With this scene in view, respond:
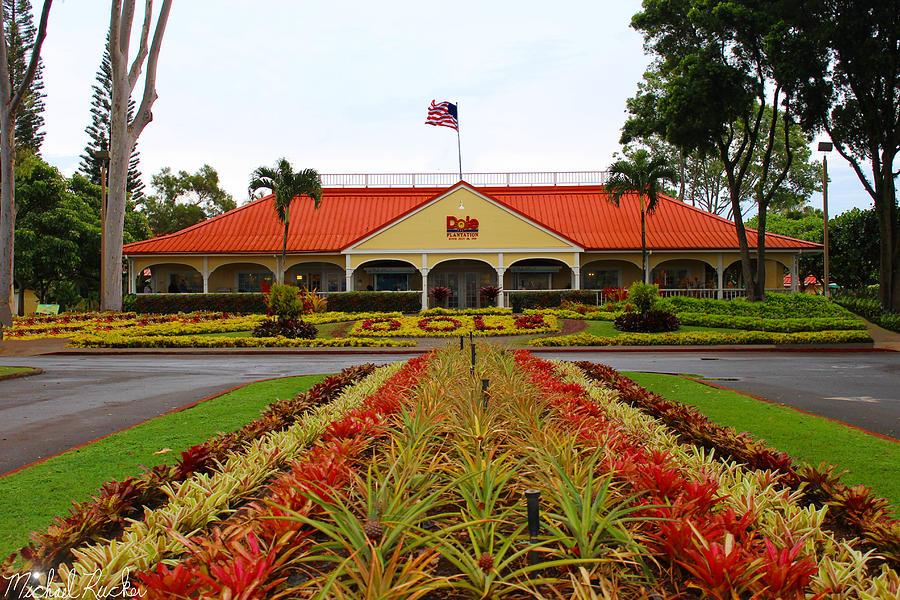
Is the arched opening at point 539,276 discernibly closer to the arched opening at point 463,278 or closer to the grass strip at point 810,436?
the arched opening at point 463,278

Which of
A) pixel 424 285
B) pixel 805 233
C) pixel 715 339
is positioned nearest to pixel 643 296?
pixel 715 339

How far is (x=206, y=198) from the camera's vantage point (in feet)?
185

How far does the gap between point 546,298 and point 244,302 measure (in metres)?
14.5

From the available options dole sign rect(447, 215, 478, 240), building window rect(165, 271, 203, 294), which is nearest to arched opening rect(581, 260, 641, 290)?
dole sign rect(447, 215, 478, 240)

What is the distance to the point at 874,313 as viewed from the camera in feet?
76.7

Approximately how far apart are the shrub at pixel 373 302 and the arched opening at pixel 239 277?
776cm

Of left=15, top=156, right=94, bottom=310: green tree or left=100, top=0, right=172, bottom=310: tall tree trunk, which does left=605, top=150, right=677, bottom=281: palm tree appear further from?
left=15, top=156, right=94, bottom=310: green tree

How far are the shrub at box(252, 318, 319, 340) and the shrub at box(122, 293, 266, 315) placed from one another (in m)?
10.4

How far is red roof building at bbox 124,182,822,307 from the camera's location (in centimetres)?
3253

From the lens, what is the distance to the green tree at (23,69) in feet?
82.4

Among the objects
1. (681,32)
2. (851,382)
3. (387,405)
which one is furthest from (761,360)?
(681,32)

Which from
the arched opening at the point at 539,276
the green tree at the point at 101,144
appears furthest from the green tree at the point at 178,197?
the arched opening at the point at 539,276

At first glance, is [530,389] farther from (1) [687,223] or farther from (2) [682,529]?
(1) [687,223]

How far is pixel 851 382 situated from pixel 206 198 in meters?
55.3
